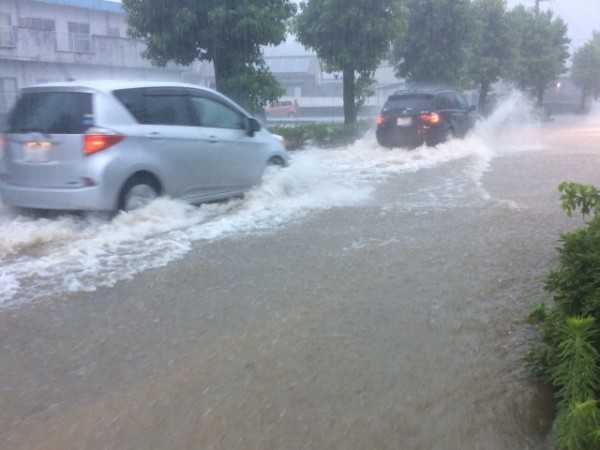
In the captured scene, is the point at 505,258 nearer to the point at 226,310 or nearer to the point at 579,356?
the point at 226,310

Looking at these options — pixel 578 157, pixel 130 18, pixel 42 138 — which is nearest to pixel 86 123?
pixel 42 138

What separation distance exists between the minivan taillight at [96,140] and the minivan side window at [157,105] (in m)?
0.54

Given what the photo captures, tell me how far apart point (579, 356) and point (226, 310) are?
8.94 feet

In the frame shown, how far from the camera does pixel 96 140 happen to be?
702 cm

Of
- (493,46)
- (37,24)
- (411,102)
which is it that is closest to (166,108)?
(411,102)

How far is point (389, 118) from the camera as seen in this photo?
16.2 m

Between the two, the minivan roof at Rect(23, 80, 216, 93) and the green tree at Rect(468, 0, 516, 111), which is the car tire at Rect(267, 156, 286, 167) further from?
the green tree at Rect(468, 0, 516, 111)

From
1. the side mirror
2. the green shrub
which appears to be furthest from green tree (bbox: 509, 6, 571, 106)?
the green shrub

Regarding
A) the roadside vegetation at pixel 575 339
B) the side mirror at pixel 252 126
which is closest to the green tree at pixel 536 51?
the side mirror at pixel 252 126

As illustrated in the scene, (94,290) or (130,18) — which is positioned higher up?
(130,18)

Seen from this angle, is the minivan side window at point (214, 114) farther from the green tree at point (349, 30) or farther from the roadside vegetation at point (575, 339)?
the green tree at point (349, 30)

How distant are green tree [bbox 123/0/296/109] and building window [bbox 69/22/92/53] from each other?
1193 cm

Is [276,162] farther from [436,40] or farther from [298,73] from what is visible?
[298,73]

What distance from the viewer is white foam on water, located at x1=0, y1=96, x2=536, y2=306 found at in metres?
5.75
